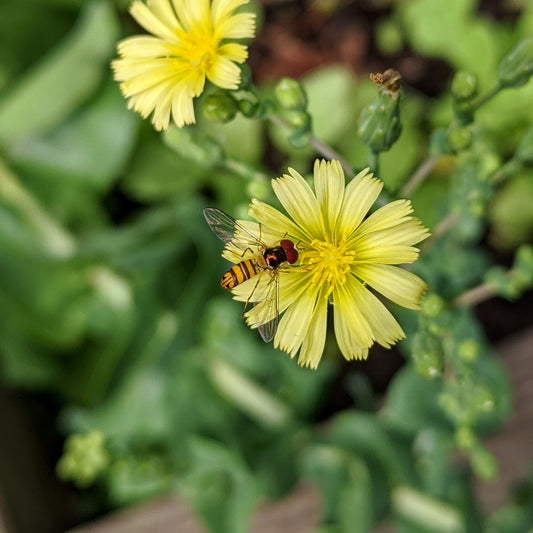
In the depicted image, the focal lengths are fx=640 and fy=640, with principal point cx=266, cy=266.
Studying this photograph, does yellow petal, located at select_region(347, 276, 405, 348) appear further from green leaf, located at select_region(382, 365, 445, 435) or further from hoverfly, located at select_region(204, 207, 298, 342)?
green leaf, located at select_region(382, 365, 445, 435)

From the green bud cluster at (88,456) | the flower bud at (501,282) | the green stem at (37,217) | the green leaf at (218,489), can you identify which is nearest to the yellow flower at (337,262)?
the flower bud at (501,282)

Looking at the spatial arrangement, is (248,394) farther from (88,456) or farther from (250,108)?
(250,108)

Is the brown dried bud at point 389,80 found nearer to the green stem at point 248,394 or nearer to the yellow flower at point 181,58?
the yellow flower at point 181,58

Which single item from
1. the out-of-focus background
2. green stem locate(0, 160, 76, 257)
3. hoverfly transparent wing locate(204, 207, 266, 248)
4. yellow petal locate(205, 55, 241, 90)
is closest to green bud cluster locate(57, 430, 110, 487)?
the out-of-focus background

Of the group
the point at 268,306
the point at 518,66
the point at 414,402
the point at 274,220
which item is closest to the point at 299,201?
the point at 274,220

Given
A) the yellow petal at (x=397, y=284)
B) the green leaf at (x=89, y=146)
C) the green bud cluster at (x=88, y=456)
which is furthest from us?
the green leaf at (x=89, y=146)

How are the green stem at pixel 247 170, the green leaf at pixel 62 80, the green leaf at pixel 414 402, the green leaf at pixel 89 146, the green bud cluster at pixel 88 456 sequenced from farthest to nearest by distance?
1. the green leaf at pixel 89 146
2. the green leaf at pixel 62 80
3. the green bud cluster at pixel 88 456
4. the green leaf at pixel 414 402
5. the green stem at pixel 247 170

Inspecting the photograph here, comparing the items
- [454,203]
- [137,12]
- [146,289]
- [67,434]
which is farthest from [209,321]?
[137,12]
